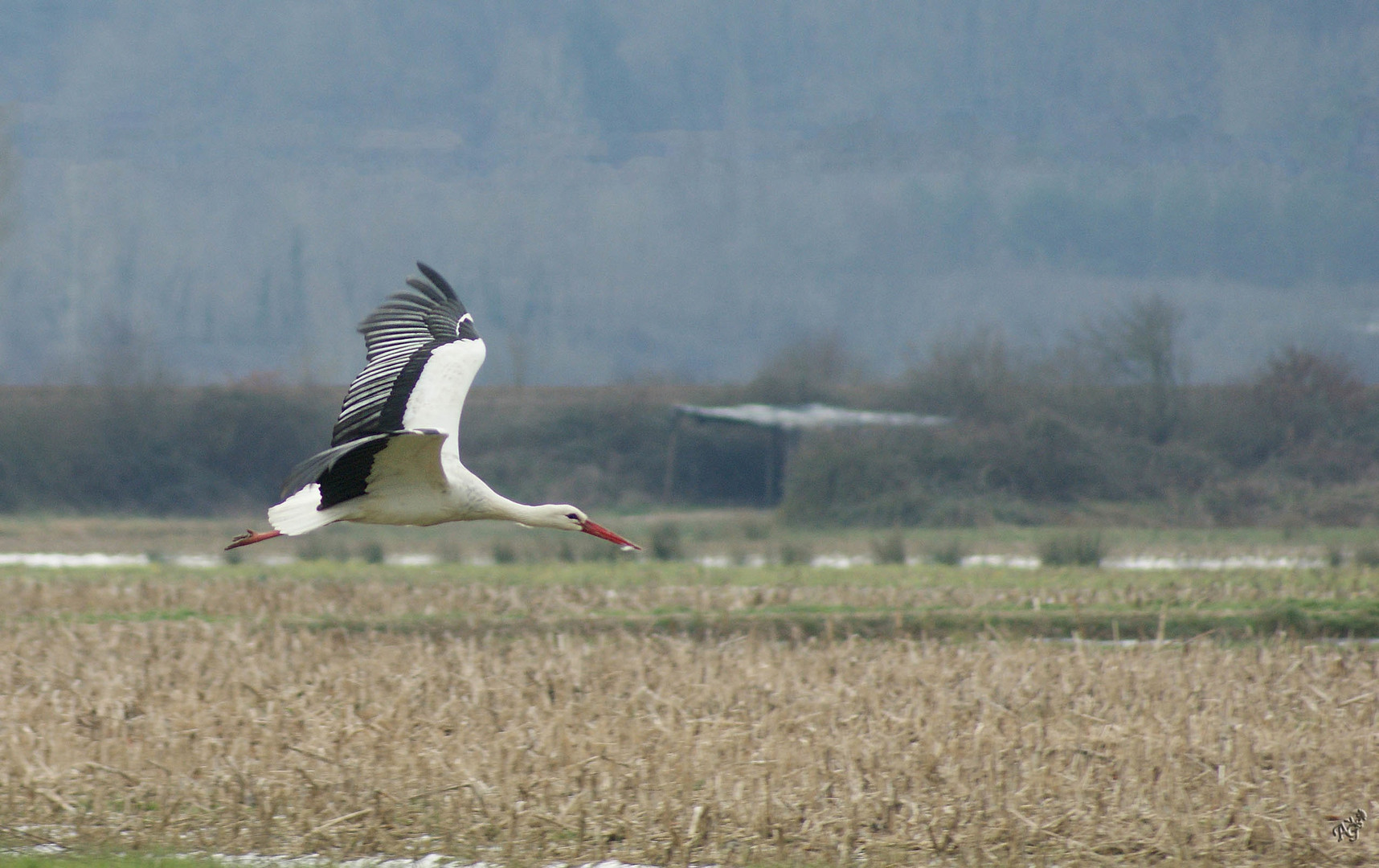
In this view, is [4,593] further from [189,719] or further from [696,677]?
[696,677]

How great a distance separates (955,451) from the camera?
4384 cm

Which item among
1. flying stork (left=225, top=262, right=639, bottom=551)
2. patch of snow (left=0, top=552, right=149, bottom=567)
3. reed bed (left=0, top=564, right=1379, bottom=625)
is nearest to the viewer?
flying stork (left=225, top=262, right=639, bottom=551)

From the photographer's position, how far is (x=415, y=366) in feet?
30.0

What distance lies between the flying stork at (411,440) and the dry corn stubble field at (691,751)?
1.32 m

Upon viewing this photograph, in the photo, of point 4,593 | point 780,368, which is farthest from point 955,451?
point 4,593

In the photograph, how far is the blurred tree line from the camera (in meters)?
41.3

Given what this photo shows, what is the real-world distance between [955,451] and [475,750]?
120 feet

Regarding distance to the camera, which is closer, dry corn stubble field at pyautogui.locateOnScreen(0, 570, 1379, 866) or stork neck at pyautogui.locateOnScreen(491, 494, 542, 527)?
dry corn stubble field at pyautogui.locateOnScreen(0, 570, 1379, 866)

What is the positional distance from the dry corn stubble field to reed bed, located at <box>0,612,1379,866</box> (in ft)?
0.07

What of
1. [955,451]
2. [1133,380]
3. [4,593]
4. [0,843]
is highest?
[1133,380]

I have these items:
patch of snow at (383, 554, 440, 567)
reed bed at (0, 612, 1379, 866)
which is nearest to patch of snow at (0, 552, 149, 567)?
patch of snow at (383, 554, 440, 567)

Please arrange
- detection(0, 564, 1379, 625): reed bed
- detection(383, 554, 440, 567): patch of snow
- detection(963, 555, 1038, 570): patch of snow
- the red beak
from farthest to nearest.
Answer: detection(383, 554, 440, 567): patch of snow, detection(963, 555, 1038, 570): patch of snow, detection(0, 564, 1379, 625): reed bed, the red beak

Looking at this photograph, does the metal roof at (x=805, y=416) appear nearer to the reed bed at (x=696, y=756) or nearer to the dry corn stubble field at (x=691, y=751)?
the dry corn stubble field at (x=691, y=751)

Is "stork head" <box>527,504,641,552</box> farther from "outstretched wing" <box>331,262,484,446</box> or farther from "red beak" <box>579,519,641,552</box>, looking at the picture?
"outstretched wing" <box>331,262,484,446</box>
